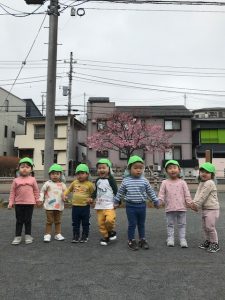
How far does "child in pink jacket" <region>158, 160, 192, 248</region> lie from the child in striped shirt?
215 mm

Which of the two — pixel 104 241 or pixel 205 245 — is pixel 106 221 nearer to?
pixel 104 241

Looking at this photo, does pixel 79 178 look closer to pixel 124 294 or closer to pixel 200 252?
pixel 200 252

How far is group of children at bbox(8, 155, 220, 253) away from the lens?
6.04m

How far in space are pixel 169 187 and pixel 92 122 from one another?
34974mm

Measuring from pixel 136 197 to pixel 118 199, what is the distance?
0.37 meters

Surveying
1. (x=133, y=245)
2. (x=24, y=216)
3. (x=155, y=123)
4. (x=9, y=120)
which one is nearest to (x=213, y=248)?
(x=133, y=245)

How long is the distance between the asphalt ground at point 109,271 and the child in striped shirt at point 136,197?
0.82 feet

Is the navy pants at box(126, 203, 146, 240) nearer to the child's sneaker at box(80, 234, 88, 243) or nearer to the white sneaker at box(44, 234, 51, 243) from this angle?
the child's sneaker at box(80, 234, 88, 243)

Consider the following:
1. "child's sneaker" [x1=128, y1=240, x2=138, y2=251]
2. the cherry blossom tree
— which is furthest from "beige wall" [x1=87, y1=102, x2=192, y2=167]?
"child's sneaker" [x1=128, y1=240, x2=138, y2=251]

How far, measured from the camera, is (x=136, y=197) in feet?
20.1

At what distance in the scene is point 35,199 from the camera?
655 centimetres

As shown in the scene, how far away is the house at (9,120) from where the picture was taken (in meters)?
45.0

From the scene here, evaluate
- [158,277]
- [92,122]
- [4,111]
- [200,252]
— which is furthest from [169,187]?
[4,111]

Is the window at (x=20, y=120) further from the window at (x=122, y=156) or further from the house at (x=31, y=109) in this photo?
the window at (x=122, y=156)
